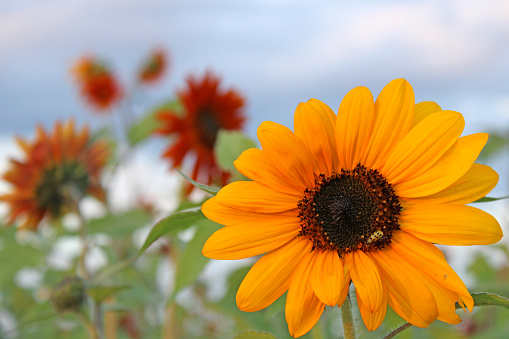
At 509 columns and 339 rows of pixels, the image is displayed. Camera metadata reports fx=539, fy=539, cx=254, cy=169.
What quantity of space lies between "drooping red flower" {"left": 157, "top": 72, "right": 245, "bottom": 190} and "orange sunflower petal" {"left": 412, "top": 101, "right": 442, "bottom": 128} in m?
1.00

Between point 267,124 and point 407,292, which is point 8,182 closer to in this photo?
point 267,124

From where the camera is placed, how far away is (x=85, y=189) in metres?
1.57

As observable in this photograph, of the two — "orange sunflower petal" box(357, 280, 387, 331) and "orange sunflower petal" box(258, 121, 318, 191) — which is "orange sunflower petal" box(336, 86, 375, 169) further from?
"orange sunflower petal" box(357, 280, 387, 331)

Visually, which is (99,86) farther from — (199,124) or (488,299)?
(488,299)

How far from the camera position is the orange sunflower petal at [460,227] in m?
0.64

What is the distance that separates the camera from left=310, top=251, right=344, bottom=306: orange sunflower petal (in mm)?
609

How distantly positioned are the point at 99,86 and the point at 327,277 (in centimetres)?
302

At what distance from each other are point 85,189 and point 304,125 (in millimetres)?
1066

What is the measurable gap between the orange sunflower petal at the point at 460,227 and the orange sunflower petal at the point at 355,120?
13cm

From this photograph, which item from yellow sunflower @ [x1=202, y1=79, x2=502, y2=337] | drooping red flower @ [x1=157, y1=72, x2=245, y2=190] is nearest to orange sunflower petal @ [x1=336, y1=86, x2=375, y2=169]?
yellow sunflower @ [x1=202, y1=79, x2=502, y2=337]

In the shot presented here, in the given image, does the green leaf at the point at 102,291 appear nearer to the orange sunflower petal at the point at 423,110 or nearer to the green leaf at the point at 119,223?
the green leaf at the point at 119,223

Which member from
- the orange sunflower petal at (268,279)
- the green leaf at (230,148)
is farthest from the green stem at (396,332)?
the green leaf at (230,148)

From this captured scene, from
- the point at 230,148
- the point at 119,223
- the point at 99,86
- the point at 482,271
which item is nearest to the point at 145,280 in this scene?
the point at 119,223

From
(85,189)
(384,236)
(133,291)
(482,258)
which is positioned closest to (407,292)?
(384,236)
